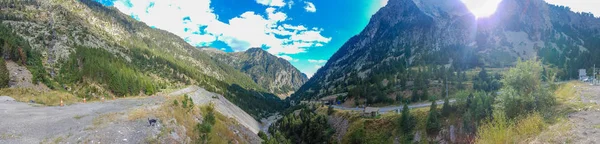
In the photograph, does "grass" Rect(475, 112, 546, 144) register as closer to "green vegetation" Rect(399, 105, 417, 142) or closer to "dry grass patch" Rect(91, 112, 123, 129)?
"dry grass patch" Rect(91, 112, 123, 129)

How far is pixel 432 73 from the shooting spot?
156625 mm

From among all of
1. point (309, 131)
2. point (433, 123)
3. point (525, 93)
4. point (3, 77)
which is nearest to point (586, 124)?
point (525, 93)

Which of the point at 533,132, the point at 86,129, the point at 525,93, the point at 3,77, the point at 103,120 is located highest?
the point at 3,77

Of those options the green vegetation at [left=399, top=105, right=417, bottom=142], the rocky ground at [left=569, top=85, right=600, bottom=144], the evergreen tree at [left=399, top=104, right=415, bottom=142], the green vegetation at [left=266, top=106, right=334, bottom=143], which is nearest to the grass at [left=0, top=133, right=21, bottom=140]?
the rocky ground at [left=569, top=85, right=600, bottom=144]

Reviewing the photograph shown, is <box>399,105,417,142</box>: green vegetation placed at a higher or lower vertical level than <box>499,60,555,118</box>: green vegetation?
lower

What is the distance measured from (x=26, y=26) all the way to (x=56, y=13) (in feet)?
143

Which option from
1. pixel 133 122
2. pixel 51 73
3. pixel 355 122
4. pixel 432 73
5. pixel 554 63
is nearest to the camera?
pixel 133 122

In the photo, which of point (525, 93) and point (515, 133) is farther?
point (525, 93)

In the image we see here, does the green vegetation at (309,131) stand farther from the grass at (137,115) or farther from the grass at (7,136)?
the grass at (7,136)


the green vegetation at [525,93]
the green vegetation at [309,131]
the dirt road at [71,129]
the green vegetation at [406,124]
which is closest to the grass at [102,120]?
the dirt road at [71,129]

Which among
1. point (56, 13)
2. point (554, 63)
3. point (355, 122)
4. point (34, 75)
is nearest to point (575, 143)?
point (355, 122)

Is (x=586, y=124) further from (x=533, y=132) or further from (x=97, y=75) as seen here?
(x=97, y=75)

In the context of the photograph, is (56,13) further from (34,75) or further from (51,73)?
(34,75)

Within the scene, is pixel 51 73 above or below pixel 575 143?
above
